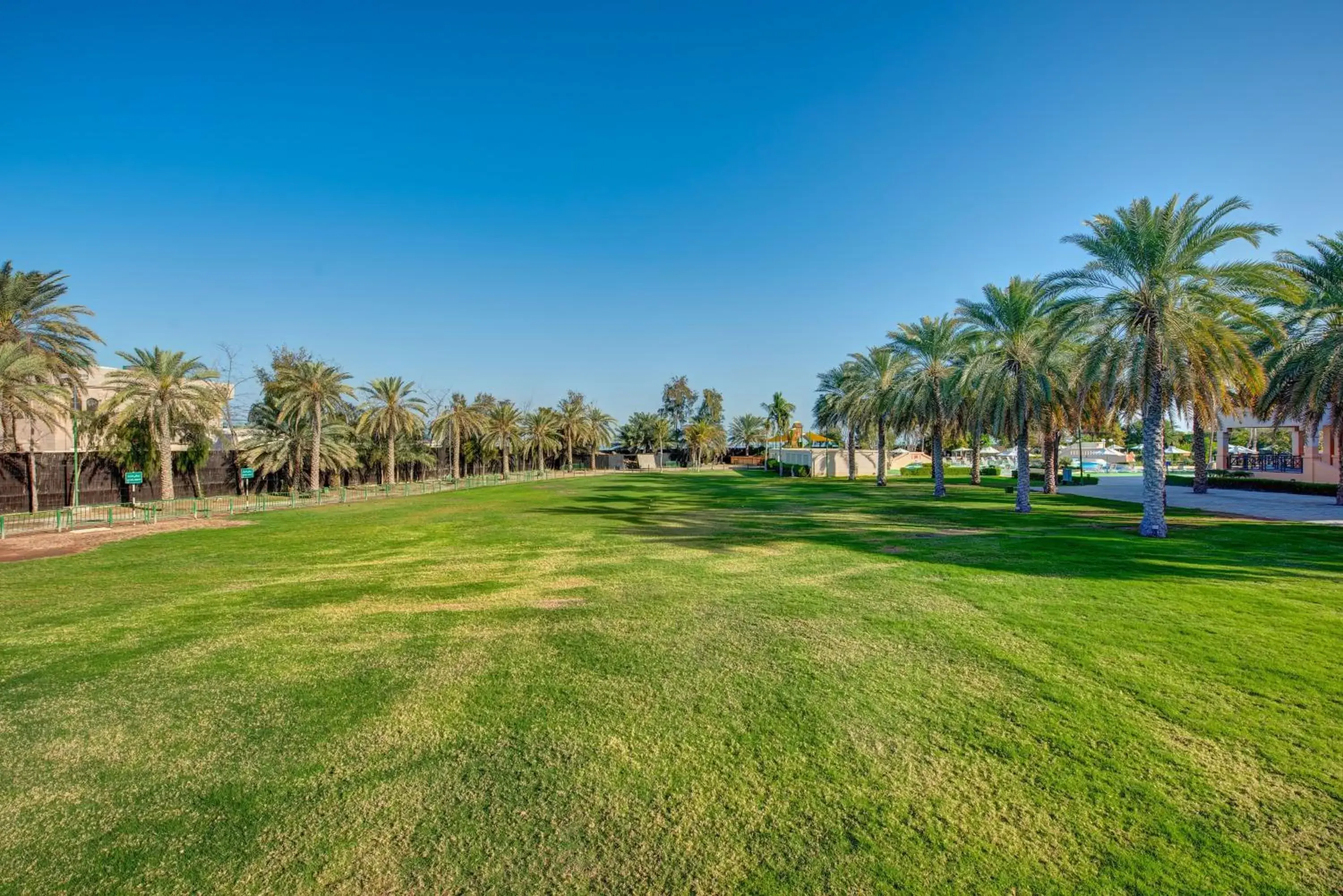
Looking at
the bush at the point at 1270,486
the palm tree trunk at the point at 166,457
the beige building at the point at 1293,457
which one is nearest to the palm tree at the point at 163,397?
the palm tree trunk at the point at 166,457

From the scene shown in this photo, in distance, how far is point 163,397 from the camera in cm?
2925

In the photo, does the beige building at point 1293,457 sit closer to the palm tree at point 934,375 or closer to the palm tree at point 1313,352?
the palm tree at point 1313,352

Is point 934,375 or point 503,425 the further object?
point 503,425

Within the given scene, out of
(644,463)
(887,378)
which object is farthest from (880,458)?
(644,463)

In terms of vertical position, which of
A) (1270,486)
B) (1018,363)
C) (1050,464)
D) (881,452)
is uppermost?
(1018,363)

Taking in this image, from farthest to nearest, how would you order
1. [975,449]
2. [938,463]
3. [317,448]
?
[317,448], [975,449], [938,463]

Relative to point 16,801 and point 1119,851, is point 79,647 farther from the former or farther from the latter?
point 1119,851

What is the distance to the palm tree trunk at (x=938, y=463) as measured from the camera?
2803cm

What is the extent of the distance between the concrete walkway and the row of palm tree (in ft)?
5.16

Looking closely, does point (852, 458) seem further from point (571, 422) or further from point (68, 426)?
point (68, 426)

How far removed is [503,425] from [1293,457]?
6097cm

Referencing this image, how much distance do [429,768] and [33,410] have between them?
3069cm

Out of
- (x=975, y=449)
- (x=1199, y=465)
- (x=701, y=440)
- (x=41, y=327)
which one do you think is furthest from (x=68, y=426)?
(x=701, y=440)

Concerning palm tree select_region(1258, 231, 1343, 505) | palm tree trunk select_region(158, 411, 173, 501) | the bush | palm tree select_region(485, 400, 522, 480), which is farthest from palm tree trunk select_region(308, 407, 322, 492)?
the bush
